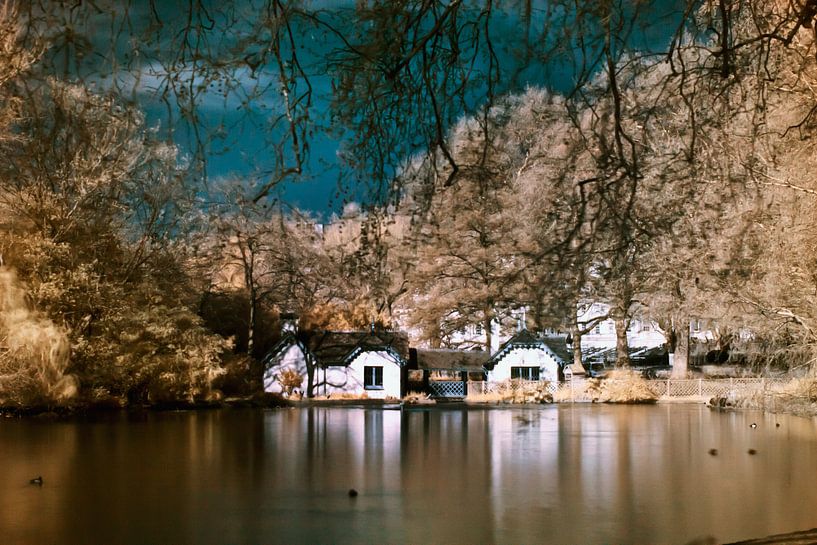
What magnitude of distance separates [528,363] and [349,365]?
25.6ft

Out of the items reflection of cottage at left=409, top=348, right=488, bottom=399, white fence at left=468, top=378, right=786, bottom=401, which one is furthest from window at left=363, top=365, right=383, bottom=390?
white fence at left=468, top=378, right=786, bottom=401

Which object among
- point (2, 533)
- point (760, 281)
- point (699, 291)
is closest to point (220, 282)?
point (699, 291)

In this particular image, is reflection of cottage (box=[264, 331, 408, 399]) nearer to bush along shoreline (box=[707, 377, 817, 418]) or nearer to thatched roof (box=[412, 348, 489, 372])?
thatched roof (box=[412, 348, 489, 372])

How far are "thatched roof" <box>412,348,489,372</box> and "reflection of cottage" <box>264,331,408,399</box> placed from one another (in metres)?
1.42

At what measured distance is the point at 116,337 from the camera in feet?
74.8

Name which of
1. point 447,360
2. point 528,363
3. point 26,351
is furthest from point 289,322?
point 26,351

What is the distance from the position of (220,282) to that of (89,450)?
66.6 feet

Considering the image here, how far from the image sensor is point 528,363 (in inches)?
1480

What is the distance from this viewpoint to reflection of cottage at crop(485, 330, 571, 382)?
1476 inches

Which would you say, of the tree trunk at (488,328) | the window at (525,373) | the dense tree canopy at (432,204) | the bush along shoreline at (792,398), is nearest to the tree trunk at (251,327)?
the dense tree canopy at (432,204)

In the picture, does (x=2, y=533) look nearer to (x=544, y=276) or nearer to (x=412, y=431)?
(x=544, y=276)

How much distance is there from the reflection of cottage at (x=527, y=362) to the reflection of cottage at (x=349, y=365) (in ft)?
14.1

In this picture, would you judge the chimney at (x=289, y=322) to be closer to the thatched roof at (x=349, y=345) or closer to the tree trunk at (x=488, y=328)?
the thatched roof at (x=349, y=345)

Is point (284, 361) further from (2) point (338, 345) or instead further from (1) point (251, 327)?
(2) point (338, 345)
